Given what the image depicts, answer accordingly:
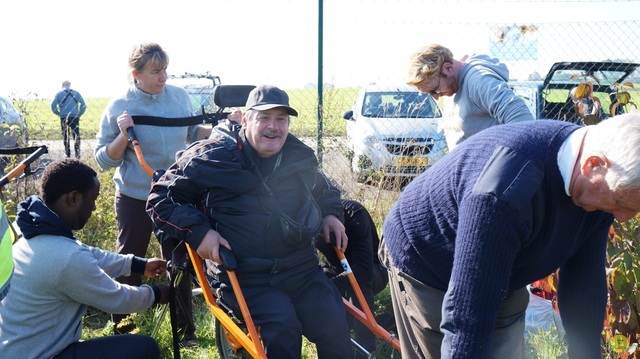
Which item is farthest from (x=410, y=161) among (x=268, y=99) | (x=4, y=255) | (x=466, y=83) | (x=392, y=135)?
(x=4, y=255)

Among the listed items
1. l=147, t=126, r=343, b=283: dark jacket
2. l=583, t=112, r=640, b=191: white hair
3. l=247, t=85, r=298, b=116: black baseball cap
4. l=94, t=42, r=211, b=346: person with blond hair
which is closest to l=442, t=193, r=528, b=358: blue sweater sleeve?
l=583, t=112, r=640, b=191: white hair

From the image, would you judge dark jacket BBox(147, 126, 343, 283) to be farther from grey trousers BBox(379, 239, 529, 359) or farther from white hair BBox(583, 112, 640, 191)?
white hair BBox(583, 112, 640, 191)

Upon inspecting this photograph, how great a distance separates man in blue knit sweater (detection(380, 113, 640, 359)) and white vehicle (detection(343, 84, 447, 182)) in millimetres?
3586

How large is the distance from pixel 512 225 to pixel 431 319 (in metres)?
0.69

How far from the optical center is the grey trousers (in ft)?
7.47

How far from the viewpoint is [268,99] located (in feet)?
11.0

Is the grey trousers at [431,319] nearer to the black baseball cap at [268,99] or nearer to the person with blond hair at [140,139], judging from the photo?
the black baseball cap at [268,99]

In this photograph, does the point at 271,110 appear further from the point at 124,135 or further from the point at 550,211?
the point at 550,211

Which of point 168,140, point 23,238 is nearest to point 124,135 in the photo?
point 168,140

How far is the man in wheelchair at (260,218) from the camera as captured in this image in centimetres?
323

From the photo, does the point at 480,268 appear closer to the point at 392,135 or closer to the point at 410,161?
the point at 410,161

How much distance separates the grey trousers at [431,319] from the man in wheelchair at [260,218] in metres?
0.82

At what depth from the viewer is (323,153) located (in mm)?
5969

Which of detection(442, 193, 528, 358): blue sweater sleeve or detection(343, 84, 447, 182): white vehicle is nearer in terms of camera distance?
detection(442, 193, 528, 358): blue sweater sleeve
